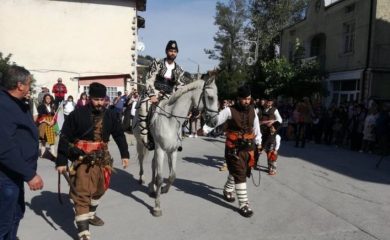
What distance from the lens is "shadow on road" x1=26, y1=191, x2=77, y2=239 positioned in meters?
6.33

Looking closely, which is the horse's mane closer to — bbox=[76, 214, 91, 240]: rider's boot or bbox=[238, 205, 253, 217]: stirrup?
bbox=[238, 205, 253, 217]: stirrup

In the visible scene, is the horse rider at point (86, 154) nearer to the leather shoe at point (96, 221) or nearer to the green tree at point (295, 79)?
the leather shoe at point (96, 221)

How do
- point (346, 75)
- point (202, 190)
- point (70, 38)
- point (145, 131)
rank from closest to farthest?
point (145, 131) < point (202, 190) < point (346, 75) < point (70, 38)

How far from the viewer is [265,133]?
36.4 feet

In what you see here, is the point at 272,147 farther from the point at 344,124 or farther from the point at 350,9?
the point at 350,9

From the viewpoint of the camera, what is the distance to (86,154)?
18.5 ft

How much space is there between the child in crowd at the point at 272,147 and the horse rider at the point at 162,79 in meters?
3.44

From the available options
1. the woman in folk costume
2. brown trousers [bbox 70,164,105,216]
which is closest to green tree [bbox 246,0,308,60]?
the woman in folk costume

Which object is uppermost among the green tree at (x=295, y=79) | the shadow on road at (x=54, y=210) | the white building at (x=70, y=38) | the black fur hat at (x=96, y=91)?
the white building at (x=70, y=38)

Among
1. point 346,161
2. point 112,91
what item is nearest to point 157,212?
point 346,161

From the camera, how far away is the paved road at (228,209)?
20.1 feet

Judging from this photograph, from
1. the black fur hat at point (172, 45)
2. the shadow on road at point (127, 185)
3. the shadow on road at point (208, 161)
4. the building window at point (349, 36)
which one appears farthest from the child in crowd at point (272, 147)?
the building window at point (349, 36)

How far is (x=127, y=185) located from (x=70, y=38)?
834 inches

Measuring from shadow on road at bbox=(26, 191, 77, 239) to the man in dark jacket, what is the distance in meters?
1.85
